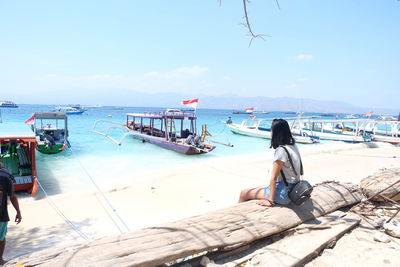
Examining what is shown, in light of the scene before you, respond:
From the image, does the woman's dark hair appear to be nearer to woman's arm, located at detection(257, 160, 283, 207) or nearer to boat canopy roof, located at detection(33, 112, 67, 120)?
woman's arm, located at detection(257, 160, 283, 207)

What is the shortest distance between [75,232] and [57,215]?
1.27m

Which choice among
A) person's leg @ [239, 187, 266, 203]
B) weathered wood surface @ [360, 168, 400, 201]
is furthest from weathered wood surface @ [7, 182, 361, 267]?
weathered wood surface @ [360, 168, 400, 201]

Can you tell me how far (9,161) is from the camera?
908 centimetres

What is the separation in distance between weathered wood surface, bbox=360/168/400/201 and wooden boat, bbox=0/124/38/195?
311 inches

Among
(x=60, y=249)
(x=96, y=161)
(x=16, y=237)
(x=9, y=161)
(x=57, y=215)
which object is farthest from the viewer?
(x=96, y=161)

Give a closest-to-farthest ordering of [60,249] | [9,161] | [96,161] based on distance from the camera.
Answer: [60,249] → [9,161] → [96,161]

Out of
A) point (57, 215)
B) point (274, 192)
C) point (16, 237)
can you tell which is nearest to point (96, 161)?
point (57, 215)

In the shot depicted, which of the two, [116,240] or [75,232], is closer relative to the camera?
[116,240]

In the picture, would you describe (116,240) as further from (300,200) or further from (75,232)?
(75,232)

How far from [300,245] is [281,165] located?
0.85 meters

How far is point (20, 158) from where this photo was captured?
8.99 meters

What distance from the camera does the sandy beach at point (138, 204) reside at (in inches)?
197

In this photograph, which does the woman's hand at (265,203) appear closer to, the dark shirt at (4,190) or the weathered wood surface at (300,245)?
the weathered wood surface at (300,245)

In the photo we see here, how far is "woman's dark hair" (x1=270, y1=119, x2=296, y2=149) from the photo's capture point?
125 inches
